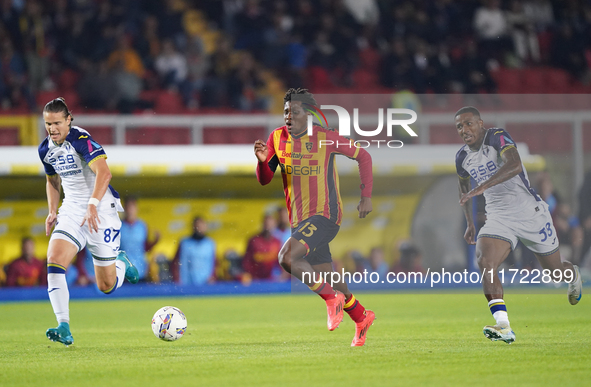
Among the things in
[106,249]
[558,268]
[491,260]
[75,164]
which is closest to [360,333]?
[491,260]

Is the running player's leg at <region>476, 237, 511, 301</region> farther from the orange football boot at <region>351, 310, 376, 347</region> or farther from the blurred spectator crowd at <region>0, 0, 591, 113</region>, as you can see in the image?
the blurred spectator crowd at <region>0, 0, 591, 113</region>

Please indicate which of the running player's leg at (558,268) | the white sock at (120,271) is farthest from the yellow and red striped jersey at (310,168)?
the running player's leg at (558,268)

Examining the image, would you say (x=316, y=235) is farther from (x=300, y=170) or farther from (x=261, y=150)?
(x=261, y=150)

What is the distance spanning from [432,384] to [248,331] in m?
3.37

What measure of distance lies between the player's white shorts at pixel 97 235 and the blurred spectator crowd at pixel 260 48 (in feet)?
23.3

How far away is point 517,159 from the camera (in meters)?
7.15

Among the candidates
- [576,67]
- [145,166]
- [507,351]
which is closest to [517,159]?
[507,351]

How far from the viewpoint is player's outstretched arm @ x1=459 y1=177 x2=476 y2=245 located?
24.2ft

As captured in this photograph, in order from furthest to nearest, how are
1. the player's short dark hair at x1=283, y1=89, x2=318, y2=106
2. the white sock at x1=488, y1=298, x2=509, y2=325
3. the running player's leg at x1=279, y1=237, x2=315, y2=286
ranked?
the player's short dark hair at x1=283, y1=89, x2=318, y2=106 → the white sock at x1=488, y1=298, x2=509, y2=325 → the running player's leg at x1=279, y1=237, x2=315, y2=286

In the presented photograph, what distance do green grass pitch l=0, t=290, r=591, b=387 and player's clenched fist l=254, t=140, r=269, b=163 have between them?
1.45 metres

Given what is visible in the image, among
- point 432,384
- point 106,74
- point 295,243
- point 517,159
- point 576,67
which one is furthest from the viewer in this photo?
point 576,67

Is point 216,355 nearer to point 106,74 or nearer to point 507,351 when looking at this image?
point 507,351

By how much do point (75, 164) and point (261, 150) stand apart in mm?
1596

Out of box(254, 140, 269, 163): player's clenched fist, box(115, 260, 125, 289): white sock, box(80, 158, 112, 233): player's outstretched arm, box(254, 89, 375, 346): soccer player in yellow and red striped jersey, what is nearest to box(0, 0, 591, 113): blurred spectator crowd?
box(115, 260, 125, 289): white sock
